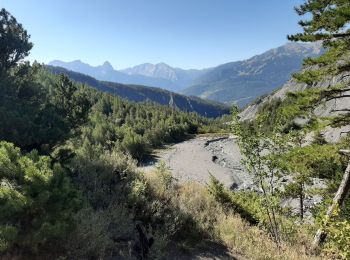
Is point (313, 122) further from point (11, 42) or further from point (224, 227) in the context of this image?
point (11, 42)

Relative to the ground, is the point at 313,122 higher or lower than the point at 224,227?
higher

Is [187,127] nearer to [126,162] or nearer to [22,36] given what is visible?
A: [22,36]

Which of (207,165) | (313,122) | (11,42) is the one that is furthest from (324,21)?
(207,165)

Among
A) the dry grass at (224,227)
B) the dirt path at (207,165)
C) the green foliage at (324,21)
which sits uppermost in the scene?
the green foliage at (324,21)

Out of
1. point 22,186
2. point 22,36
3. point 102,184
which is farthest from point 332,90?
point 22,36

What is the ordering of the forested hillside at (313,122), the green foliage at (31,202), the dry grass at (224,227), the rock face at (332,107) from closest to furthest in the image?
1. the green foliage at (31,202)
2. the dry grass at (224,227)
3. the forested hillside at (313,122)
4. the rock face at (332,107)

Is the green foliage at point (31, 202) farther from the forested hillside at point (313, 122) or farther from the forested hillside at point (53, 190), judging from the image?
the forested hillside at point (313, 122)

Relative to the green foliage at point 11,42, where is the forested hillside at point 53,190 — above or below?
below

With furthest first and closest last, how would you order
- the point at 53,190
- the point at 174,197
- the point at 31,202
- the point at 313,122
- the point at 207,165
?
the point at 207,165, the point at 313,122, the point at 174,197, the point at 53,190, the point at 31,202

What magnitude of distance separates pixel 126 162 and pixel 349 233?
743 cm

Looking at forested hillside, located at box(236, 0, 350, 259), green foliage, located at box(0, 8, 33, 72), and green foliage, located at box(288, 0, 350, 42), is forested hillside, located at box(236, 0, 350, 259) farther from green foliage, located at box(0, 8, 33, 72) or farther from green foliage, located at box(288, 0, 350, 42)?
green foliage, located at box(0, 8, 33, 72)

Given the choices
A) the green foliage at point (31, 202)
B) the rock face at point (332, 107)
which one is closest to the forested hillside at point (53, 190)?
the green foliage at point (31, 202)

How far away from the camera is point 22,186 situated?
5629 millimetres

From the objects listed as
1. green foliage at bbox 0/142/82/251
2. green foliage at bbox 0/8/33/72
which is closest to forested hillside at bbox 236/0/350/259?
green foliage at bbox 0/142/82/251
